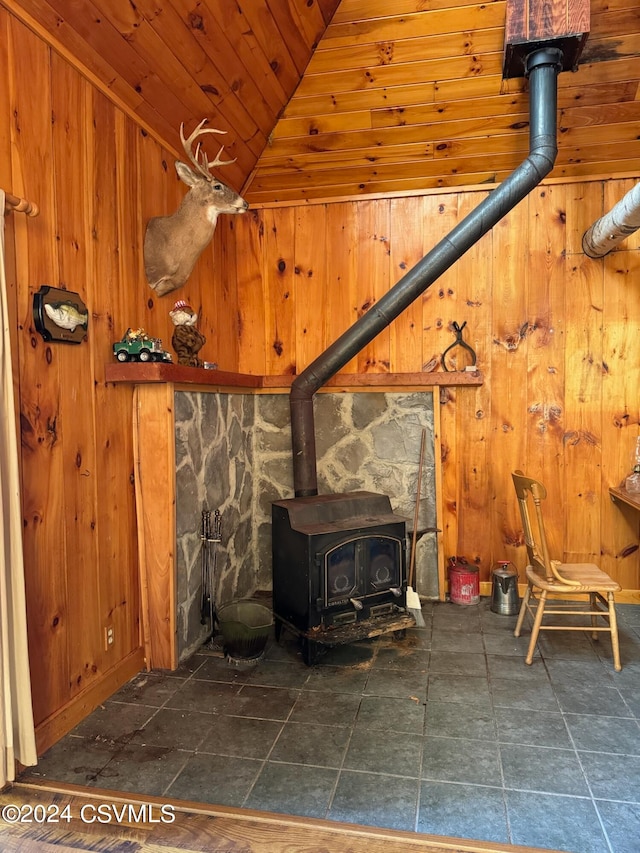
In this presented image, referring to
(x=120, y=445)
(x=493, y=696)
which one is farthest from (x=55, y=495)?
(x=493, y=696)

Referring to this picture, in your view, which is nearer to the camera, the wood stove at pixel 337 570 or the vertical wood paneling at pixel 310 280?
the wood stove at pixel 337 570

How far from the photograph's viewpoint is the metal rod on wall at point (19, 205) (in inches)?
74.5

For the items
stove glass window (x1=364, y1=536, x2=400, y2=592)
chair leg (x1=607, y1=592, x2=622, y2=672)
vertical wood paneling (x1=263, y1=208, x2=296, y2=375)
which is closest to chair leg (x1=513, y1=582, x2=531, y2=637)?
chair leg (x1=607, y1=592, x2=622, y2=672)

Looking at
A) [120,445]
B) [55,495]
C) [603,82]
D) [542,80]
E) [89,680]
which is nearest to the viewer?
[55,495]

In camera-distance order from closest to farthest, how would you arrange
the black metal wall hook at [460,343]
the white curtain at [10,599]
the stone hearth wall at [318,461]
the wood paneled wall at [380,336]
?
1. the white curtain at [10,599]
2. the wood paneled wall at [380,336]
3. the stone hearth wall at [318,461]
4. the black metal wall hook at [460,343]

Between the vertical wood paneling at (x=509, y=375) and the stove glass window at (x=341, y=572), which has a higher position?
the vertical wood paneling at (x=509, y=375)

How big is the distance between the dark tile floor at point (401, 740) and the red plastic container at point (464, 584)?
64cm

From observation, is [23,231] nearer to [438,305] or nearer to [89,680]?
[89,680]

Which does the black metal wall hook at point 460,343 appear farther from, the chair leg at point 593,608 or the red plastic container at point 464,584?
the chair leg at point 593,608

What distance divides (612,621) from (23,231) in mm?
3038

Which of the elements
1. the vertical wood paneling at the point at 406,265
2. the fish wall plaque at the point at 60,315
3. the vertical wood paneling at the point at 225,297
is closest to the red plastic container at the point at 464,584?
the vertical wood paneling at the point at 406,265

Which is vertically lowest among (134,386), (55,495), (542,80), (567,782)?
(567,782)

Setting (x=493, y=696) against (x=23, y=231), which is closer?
(x=23, y=231)

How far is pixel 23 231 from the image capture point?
2.08m
